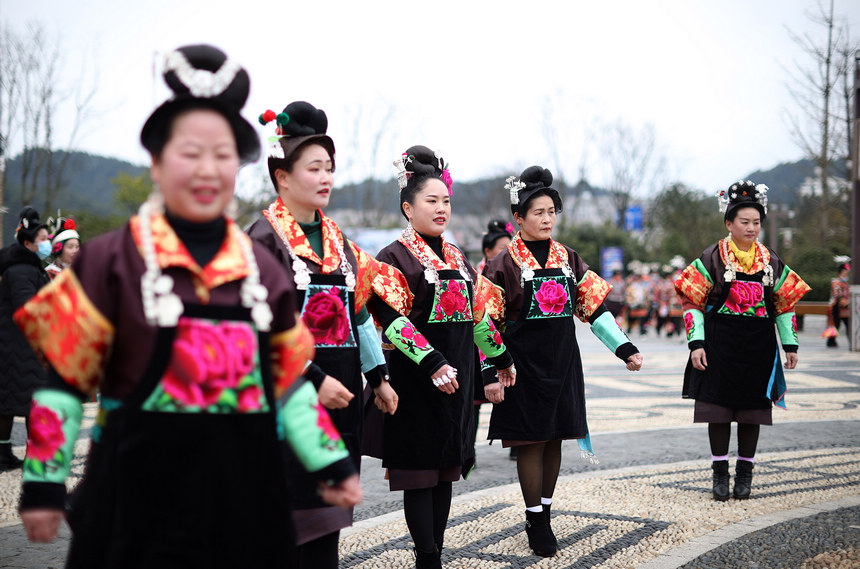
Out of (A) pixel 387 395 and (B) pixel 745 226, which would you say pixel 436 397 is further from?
(B) pixel 745 226

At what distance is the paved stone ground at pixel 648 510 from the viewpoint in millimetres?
4402

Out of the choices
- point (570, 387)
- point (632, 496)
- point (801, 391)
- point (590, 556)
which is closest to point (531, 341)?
point (570, 387)

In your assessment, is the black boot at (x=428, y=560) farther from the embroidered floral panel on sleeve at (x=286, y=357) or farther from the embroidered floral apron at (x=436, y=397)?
the embroidered floral panel on sleeve at (x=286, y=357)

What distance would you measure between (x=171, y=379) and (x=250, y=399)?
0.67ft

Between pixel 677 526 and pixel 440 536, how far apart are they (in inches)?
61.3

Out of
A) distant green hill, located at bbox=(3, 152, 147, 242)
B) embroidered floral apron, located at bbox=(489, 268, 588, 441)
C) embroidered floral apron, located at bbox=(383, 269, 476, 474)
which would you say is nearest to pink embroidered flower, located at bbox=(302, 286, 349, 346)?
embroidered floral apron, located at bbox=(383, 269, 476, 474)

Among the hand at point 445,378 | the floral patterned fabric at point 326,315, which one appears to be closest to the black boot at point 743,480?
the hand at point 445,378

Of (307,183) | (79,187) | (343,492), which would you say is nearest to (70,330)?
(343,492)

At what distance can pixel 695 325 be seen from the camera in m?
5.99

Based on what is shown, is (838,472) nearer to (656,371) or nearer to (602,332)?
(602,332)

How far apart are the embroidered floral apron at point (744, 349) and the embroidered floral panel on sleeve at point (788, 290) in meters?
0.07

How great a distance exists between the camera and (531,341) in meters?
4.84

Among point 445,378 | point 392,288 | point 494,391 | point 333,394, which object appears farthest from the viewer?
point 494,391

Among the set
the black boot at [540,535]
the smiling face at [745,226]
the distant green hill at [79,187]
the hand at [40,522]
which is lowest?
the black boot at [540,535]
